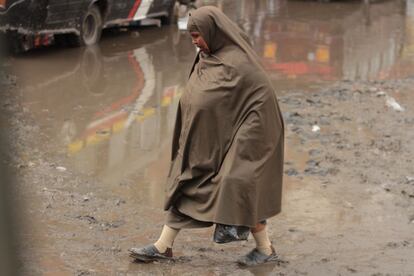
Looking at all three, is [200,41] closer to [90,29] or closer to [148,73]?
[148,73]

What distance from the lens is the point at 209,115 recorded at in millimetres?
4285

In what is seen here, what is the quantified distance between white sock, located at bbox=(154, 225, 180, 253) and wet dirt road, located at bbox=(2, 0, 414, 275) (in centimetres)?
13

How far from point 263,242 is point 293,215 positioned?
1104mm

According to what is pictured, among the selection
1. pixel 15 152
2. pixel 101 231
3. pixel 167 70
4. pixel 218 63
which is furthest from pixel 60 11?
pixel 218 63

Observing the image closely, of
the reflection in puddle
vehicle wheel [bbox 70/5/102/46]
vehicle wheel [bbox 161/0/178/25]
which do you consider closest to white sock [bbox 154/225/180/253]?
the reflection in puddle

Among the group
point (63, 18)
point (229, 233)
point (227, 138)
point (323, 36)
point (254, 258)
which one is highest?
point (227, 138)

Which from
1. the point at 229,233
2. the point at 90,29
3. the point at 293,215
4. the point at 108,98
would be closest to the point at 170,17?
the point at 90,29

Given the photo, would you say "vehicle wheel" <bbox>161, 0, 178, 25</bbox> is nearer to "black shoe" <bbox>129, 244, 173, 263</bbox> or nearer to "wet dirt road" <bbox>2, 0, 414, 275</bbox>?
→ "wet dirt road" <bbox>2, 0, 414, 275</bbox>

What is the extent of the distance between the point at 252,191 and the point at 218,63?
0.76m

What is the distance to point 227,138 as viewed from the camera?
14.1 ft

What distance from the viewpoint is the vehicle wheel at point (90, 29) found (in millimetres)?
12320

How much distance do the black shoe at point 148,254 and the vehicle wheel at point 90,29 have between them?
8.11 m

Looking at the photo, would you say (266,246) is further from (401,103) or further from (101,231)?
(401,103)

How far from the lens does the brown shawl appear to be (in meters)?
4.21
